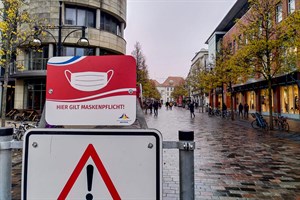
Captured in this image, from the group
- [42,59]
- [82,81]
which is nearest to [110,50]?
[42,59]

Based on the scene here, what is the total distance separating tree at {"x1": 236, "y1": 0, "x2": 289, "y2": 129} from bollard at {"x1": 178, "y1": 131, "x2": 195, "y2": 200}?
15783 millimetres

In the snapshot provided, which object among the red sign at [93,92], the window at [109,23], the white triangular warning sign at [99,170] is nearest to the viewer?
the white triangular warning sign at [99,170]

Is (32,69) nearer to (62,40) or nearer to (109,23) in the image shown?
(62,40)

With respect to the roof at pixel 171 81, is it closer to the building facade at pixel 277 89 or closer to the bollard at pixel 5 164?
the building facade at pixel 277 89

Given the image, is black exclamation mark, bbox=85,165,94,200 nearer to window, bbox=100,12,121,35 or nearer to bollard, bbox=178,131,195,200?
bollard, bbox=178,131,195,200

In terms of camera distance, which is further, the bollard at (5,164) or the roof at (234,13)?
the roof at (234,13)

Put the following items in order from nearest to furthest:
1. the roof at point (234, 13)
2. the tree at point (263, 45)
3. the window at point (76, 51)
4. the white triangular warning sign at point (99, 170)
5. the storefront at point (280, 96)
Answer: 1. the white triangular warning sign at point (99, 170)
2. the tree at point (263, 45)
3. the storefront at point (280, 96)
4. the window at point (76, 51)
5. the roof at point (234, 13)

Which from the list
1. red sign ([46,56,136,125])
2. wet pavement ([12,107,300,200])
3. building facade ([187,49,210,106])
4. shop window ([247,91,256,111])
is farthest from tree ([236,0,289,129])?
building facade ([187,49,210,106])

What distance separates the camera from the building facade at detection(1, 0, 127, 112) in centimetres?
2456

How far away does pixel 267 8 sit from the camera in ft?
53.8

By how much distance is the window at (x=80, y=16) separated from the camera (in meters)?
25.1

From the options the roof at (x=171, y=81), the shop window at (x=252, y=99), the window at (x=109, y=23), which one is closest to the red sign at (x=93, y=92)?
the window at (x=109, y=23)

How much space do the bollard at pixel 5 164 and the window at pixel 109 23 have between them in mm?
27327

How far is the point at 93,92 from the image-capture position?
1.42m
